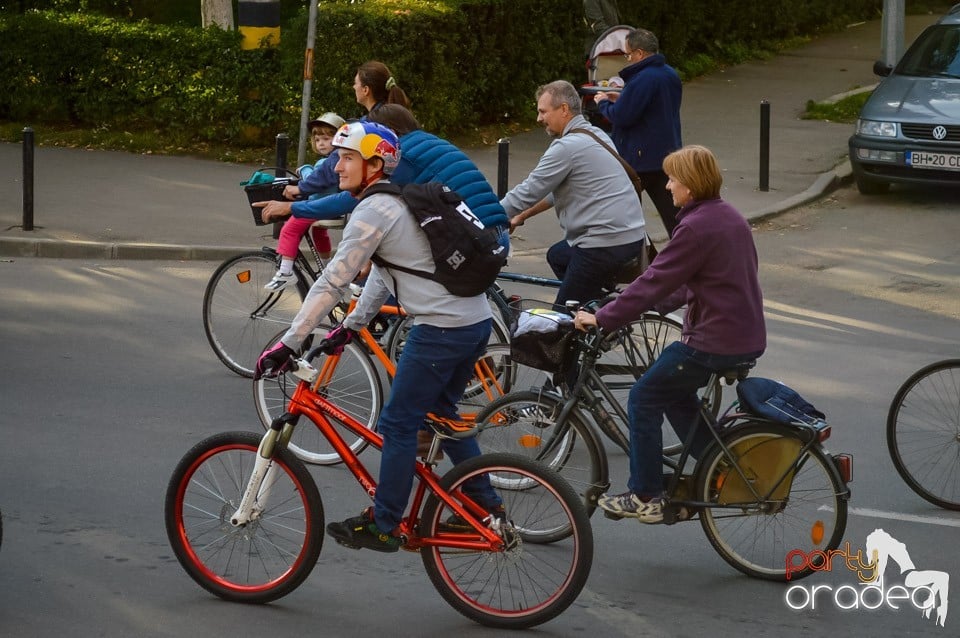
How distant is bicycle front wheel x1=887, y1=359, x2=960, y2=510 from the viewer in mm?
6734

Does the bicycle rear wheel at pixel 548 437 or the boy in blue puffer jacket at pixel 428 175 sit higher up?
the boy in blue puffer jacket at pixel 428 175

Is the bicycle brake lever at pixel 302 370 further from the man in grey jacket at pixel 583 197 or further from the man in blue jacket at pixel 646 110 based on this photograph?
the man in blue jacket at pixel 646 110

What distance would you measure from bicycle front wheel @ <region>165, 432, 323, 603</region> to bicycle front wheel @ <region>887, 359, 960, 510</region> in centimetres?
289

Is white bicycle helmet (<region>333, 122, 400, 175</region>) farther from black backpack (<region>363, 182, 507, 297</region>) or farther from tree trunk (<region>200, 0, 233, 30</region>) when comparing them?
tree trunk (<region>200, 0, 233, 30</region>)

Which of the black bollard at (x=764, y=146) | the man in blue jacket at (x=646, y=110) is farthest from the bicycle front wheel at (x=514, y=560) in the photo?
the black bollard at (x=764, y=146)

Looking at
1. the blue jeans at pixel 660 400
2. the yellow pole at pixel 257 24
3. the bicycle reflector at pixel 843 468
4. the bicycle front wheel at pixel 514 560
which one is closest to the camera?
the bicycle front wheel at pixel 514 560

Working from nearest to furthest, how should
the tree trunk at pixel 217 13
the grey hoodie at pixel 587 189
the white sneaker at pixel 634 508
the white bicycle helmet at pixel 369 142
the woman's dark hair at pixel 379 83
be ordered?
the white bicycle helmet at pixel 369 142
the white sneaker at pixel 634 508
the grey hoodie at pixel 587 189
the woman's dark hair at pixel 379 83
the tree trunk at pixel 217 13

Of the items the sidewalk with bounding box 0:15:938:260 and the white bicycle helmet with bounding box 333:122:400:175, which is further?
the sidewalk with bounding box 0:15:938:260

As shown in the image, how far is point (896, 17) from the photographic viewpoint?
1895 centimetres

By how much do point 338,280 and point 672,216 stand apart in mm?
6127

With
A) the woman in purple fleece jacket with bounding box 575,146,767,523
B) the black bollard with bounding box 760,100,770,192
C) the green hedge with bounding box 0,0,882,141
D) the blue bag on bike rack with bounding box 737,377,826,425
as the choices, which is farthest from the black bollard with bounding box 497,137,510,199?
the blue bag on bike rack with bounding box 737,377,826,425

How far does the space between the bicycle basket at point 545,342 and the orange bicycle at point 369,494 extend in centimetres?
63

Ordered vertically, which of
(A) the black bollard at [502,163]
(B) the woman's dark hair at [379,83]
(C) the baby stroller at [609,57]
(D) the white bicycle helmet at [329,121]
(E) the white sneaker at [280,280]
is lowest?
(E) the white sneaker at [280,280]

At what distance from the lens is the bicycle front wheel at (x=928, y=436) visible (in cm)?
673
